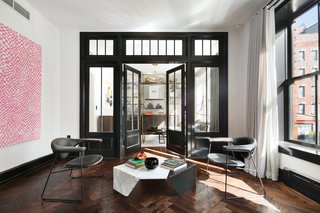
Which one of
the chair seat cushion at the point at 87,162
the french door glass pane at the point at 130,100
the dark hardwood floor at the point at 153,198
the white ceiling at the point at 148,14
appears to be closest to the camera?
the dark hardwood floor at the point at 153,198

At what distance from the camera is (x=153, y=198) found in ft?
6.63

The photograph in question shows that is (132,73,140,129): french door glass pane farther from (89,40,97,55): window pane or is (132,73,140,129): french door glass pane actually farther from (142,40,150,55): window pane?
(89,40,97,55): window pane

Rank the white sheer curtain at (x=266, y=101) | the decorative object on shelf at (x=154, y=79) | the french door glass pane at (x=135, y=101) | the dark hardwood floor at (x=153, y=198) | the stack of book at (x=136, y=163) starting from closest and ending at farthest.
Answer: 1. the dark hardwood floor at (x=153, y=198)
2. the stack of book at (x=136, y=163)
3. the white sheer curtain at (x=266, y=101)
4. the french door glass pane at (x=135, y=101)
5. the decorative object on shelf at (x=154, y=79)

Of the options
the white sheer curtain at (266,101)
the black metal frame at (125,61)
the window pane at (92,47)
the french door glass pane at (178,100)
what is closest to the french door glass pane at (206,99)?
the black metal frame at (125,61)

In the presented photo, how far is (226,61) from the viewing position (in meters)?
3.61

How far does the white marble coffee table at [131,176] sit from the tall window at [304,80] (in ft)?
7.24

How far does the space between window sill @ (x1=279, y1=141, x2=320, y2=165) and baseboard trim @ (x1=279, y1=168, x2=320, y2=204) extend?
269 mm

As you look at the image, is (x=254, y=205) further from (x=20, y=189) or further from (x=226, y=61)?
(x=20, y=189)

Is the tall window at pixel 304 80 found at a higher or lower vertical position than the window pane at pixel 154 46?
lower

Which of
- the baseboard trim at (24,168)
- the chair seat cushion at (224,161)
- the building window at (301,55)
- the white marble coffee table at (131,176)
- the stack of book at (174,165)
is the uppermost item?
the building window at (301,55)

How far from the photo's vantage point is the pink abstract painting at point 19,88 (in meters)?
2.34

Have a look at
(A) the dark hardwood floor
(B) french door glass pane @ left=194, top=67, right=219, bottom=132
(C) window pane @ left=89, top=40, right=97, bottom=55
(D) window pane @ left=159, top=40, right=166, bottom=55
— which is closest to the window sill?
(A) the dark hardwood floor

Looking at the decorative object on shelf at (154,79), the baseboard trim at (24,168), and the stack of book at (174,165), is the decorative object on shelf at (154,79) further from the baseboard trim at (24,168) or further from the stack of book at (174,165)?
the stack of book at (174,165)

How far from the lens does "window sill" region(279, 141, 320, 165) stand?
6.45 feet
